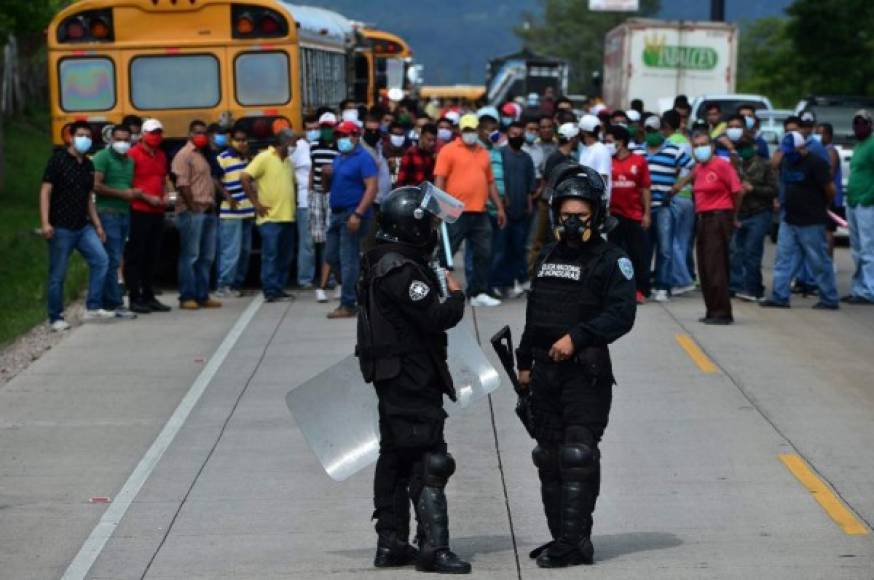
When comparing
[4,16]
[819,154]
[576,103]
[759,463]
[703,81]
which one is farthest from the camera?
[576,103]

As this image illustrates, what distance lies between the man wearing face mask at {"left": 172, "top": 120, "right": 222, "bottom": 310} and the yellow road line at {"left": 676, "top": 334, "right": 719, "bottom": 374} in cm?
491

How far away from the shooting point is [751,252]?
18.0 metres

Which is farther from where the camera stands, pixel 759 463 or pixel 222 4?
pixel 222 4

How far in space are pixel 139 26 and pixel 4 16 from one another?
13.5 meters

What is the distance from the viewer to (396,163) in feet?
63.7

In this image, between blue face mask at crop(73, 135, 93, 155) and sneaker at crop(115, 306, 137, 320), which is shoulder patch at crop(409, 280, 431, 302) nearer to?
blue face mask at crop(73, 135, 93, 155)

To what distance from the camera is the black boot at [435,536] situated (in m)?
7.69

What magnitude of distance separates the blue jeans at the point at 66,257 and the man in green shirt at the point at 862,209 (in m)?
7.28

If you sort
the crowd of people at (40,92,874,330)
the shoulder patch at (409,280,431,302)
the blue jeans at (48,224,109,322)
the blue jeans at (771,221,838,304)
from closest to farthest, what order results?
the shoulder patch at (409,280,431,302) → the blue jeans at (48,224,109,322) → the crowd of people at (40,92,874,330) → the blue jeans at (771,221,838,304)

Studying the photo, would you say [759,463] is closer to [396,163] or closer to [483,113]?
[483,113]

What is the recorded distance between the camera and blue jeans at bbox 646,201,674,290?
18047mm

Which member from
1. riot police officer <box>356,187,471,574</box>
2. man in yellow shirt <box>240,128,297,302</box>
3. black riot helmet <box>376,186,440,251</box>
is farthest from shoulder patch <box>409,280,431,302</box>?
man in yellow shirt <box>240,128,297,302</box>

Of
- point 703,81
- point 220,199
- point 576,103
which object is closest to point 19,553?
point 220,199

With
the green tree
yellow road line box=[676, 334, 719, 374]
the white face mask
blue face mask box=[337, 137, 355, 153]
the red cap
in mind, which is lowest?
the green tree
